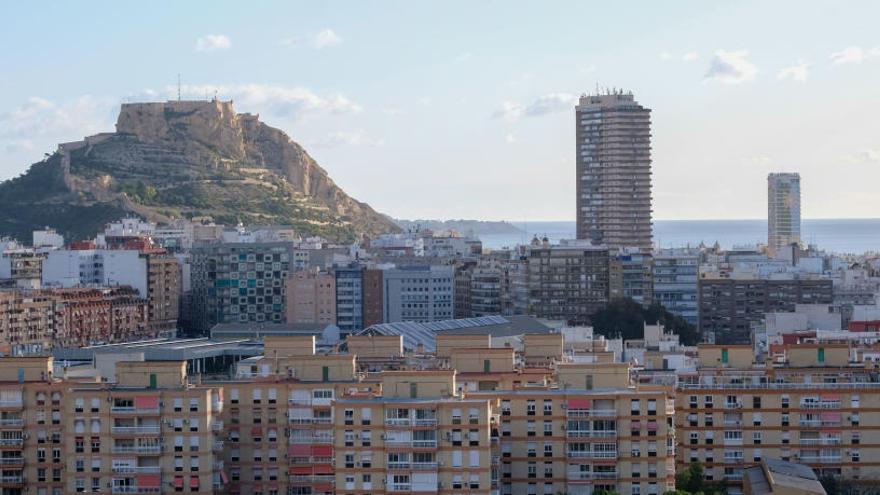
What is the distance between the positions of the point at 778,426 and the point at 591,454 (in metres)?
5.12

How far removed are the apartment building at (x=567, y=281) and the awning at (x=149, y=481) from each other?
47834 mm

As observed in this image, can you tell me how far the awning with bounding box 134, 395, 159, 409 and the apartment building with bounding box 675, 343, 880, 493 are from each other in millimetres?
10269

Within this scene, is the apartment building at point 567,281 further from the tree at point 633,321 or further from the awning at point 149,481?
the awning at point 149,481

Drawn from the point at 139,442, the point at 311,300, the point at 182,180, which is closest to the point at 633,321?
the point at 311,300

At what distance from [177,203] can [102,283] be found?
44.2 m

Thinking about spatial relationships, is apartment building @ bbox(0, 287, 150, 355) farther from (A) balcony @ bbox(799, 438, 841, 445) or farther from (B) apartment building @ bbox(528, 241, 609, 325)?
(A) balcony @ bbox(799, 438, 841, 445)

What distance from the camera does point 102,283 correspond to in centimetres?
8688

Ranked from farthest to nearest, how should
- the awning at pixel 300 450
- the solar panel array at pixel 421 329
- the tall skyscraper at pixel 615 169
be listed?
the tall skyscraper at pixel 615 169, the solar panel array at pixel 421 329, the awning at pixel 300 450

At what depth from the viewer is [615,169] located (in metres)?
105

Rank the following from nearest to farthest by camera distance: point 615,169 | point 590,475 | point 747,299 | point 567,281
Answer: point 590,475
point 747,299
point 567,281
point 615,169

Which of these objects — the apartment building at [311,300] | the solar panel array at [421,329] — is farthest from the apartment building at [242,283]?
the solar panel array at [421,329]

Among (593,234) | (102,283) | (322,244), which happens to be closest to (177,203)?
(322,244)

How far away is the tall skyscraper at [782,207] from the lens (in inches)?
5822

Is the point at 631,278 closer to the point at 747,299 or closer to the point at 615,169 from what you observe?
the point at 747,299
